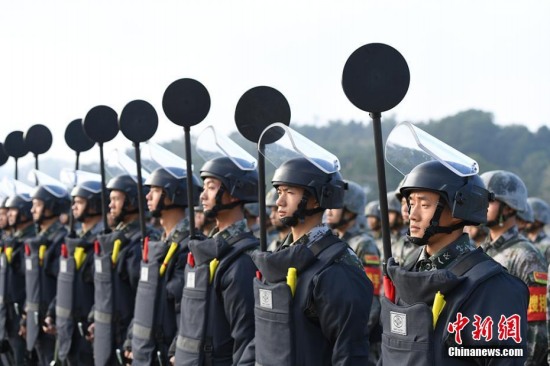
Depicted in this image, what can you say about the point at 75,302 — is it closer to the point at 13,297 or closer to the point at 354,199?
the point at 13,297

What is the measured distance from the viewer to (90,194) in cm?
989

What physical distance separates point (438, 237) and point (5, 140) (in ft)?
33.4

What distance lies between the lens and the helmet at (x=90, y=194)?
988cm

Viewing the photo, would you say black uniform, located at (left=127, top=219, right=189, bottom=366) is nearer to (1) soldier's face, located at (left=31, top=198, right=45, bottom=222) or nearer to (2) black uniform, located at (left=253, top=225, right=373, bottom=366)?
(2) black uniform, located at (left=253, top=225, right=373, bottom=366)

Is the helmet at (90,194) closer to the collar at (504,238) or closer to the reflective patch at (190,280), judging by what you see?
the reflective patch at (190,280)

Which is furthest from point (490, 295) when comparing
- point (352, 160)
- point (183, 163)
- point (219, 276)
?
point (352, 160)

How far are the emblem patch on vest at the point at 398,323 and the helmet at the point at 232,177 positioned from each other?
2610 millimetres

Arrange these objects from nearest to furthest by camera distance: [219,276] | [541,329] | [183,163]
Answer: [219,276] → [541,329] → [183,163]

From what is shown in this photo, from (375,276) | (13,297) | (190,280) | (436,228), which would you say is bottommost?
(13,297)

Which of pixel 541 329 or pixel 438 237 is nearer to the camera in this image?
pixel 438 237

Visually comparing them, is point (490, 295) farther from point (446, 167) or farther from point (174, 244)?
point (174, 244)

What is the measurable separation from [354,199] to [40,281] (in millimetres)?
3962

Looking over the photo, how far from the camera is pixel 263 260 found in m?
5.42

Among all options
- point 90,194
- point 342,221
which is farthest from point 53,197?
point 342,221
